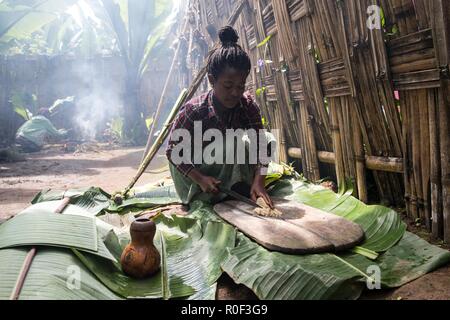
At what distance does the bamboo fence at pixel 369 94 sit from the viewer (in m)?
1.72

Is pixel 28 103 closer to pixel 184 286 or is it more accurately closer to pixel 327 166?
pixel 327 166

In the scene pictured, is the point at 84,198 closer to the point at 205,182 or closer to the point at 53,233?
the point at 205,182

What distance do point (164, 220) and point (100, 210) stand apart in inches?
32.4

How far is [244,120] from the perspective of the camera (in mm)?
2787

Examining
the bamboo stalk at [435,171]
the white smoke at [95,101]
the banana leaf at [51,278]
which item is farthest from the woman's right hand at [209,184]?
the white smoke at [95,101]

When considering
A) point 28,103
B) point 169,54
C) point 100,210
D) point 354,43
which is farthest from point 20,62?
point 354,43

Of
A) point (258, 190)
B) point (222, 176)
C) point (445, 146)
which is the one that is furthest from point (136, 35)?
point (445, 146)

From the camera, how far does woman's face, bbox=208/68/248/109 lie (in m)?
2.38

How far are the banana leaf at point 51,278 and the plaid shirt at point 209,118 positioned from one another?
4.06 feet

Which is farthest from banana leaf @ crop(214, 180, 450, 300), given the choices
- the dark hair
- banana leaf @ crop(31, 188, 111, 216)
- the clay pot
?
banana leaf @ crop(31, 188, 111, 216)

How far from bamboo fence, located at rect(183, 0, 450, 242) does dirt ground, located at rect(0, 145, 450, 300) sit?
13.8 inches

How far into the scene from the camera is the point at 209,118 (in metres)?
2.71

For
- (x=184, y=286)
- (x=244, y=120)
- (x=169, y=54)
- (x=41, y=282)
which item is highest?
(x=169, y=54)

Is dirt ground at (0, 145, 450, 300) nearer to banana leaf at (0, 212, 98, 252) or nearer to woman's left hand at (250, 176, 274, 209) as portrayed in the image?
banana leaf at (0, 212, 98, 252)
